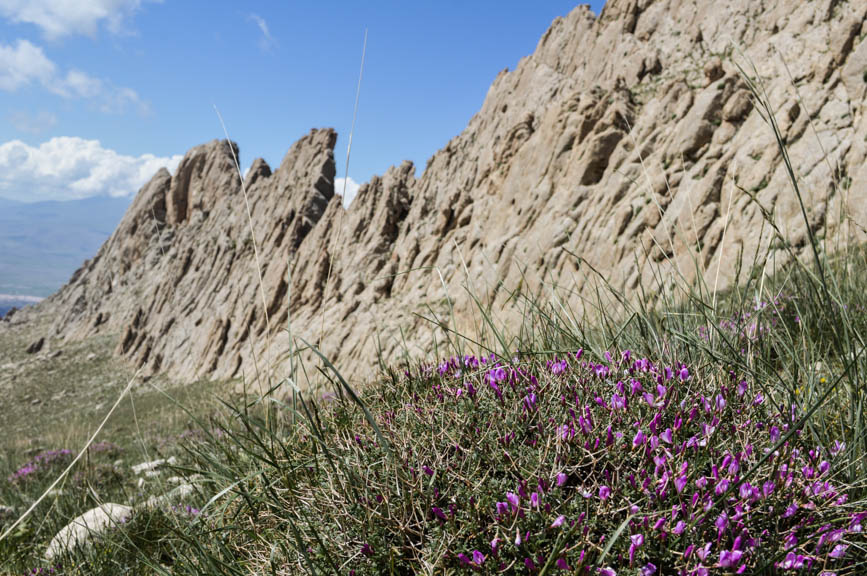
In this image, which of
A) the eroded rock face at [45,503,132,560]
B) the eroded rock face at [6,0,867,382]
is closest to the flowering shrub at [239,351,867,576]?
the eroded rock face at [6,0,867,382]

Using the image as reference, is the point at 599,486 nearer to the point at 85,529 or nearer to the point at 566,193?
the point at 85,529

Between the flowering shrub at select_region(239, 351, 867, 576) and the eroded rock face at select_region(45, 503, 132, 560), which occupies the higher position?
the flowering shrub at select_region(239, 351, 867, 576)

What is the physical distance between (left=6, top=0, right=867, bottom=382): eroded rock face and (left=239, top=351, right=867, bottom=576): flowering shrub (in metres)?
0.74

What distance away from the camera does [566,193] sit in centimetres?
2294

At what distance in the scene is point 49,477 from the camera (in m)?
8.45

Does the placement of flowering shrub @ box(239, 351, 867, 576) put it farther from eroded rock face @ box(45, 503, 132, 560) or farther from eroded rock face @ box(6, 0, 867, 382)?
eroded rock face @ box(45, 503, 132, 560)

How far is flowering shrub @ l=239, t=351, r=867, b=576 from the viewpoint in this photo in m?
1.59

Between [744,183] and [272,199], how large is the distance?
5075 centimetres

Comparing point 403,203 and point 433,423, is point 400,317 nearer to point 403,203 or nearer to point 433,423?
point 403,203

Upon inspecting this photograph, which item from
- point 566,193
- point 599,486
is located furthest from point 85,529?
point 566,193

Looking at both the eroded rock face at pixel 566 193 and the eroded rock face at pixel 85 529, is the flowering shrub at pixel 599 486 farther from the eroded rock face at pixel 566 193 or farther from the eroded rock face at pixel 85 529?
the eroded rock face at pixel 85 529

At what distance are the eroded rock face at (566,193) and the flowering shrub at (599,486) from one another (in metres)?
0.74

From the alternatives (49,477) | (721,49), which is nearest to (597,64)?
Result: (721,49)

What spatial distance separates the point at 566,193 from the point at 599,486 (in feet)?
74.2
